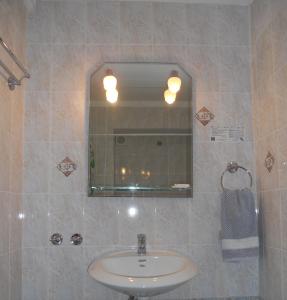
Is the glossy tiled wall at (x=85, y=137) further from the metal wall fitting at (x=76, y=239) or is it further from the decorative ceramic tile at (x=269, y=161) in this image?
the decorative ceramic tile at (x=269, y=161)

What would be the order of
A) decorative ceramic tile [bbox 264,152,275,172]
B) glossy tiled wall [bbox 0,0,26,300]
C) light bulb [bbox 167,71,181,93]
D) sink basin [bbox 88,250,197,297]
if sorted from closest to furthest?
sink basin [bbox 88,250,197,297]
glossy tiled wall [bbox 0,0,26,300]
decorative ceramic tile [bbox 264,152,275,172]
light bulb [bbox 167,71,181,93]

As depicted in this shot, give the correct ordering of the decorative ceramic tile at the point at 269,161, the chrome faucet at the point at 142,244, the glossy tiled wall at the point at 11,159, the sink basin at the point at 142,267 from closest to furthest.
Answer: the sink basin at the point at 142,267 → the glossy tiled wall at the point at 11,159 → the decorative ceramic tile at the point at 269,161 → the chrome faucet at the point at 142,244

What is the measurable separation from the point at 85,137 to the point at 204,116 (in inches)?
30.3

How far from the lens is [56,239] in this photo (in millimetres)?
2500

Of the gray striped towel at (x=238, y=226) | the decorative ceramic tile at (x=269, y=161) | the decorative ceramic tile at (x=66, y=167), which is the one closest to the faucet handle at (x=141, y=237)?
the gray striped towel at (x=238, y=226)

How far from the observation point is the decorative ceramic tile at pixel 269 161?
92.7 inches

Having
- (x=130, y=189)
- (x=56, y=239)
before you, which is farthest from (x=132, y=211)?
(x=56, y=239)

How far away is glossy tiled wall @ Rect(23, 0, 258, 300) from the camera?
2.50 meters

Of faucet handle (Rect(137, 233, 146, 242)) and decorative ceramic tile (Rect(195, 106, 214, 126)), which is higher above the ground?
decorative ceramic tile (Rect(195, 106, 214, 126))

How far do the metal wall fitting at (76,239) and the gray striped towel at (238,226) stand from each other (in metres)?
0.85

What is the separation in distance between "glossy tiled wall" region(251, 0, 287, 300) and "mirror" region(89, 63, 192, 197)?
0.44 meters

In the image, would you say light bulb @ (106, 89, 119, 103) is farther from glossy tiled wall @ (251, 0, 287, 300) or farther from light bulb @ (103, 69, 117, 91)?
glossy tiled wall @ (251, 0, 287, 300)

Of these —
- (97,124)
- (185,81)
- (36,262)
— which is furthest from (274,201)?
(36,262)

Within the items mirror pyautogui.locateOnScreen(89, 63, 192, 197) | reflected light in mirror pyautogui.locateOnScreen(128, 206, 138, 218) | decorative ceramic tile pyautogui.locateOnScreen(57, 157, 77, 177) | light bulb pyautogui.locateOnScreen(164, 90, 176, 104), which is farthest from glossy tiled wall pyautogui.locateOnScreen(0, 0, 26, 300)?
light bulb pyautogui.locateOnScreen(164, 90, 176, 104)
